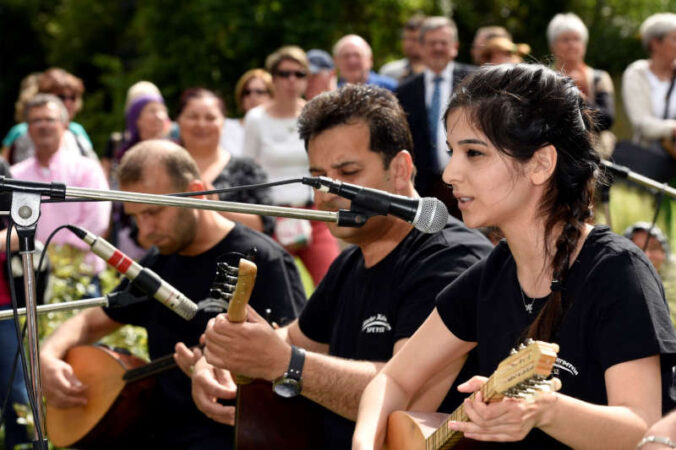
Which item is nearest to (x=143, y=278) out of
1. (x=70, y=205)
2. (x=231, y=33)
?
Result: (x=70, y=205)

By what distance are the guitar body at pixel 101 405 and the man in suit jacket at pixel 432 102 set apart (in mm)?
2139

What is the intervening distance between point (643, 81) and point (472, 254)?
13.7ft

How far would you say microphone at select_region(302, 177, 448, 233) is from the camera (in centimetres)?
268

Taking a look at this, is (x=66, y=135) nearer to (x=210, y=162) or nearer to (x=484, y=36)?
(x=210, y=162)

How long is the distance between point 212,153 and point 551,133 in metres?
4.05

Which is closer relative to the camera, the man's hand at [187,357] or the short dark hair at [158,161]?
the man's hand at [187,357]

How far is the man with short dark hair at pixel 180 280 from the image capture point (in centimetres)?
415

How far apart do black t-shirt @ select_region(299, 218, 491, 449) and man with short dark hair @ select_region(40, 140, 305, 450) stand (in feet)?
1.61

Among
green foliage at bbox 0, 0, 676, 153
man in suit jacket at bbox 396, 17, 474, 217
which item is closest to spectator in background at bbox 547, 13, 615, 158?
man in suit jacket at bbox 396, 17, 474, 217

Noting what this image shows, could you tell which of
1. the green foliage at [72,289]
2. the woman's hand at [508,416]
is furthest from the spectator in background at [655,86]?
the woman's hand at [508,416]

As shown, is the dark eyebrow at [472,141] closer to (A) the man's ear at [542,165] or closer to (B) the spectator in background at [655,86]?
(A) the man's ear at [542,165]

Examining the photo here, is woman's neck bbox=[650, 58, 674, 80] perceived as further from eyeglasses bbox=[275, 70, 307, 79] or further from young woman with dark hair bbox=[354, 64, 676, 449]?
young woman with dark hair bbox=[354, 64, 676, 449]

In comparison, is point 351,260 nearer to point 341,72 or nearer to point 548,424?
point 548,424

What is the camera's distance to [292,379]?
11.0ft
